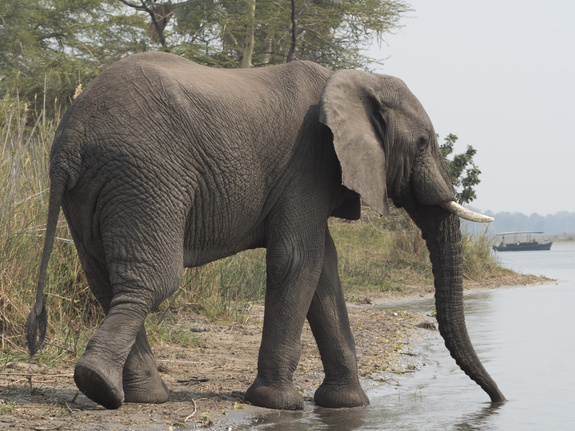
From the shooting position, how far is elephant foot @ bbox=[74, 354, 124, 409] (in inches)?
183

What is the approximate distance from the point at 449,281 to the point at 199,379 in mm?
2148

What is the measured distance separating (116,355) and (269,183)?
160 centimetres

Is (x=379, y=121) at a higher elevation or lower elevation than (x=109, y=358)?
higher

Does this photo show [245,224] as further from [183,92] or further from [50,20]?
[50,20]

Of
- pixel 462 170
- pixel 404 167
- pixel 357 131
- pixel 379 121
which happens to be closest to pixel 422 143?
pixel 404 167

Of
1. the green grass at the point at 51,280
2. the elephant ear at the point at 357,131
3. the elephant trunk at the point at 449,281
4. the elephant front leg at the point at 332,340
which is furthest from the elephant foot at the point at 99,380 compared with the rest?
the elephant trunk at the point at 449,281

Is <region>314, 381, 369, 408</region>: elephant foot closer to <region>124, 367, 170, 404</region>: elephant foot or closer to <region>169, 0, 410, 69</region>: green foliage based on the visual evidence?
<region>124, 367, 170, 404</region>: elephant foot

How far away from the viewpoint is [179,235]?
204 inches

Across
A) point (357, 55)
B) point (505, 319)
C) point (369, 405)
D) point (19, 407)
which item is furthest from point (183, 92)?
point (357, 55)

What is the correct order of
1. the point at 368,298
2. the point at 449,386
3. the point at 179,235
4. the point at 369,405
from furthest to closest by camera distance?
the point at 368,298 < the point at 449,386 < the point at 369,405 < the point at 179,235

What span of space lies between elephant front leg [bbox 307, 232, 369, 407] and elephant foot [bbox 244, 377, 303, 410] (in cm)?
43

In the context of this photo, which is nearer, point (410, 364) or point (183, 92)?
point (183, 92)

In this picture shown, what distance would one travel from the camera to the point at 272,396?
5.75 m

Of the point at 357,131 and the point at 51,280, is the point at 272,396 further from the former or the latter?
the point at 51,280
